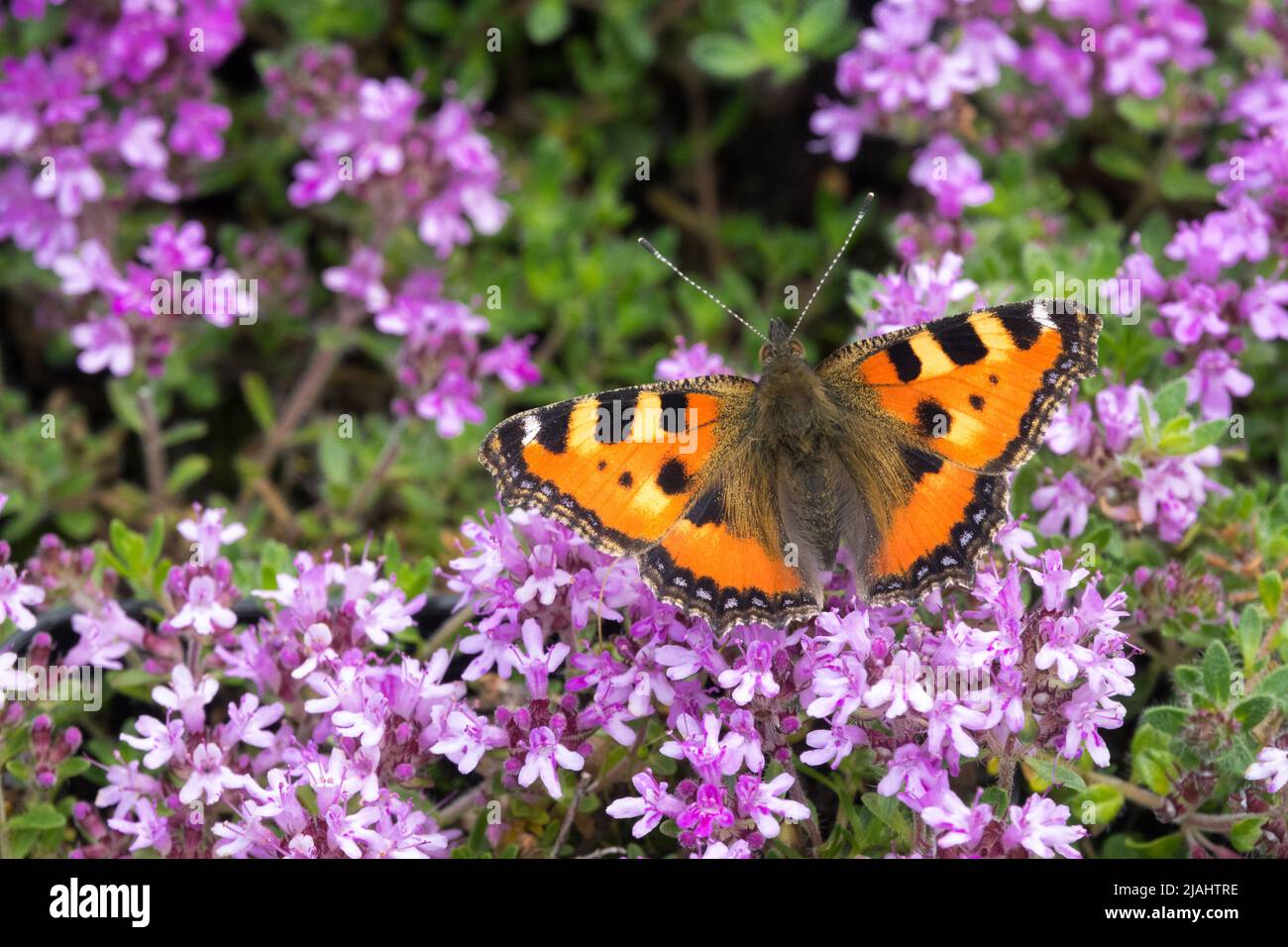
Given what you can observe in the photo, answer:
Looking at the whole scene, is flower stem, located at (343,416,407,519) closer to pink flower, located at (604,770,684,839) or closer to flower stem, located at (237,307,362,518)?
flower stem, located at (237,307,362,518)

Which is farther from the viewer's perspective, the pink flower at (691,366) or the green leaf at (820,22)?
the green leaf at (820,22)

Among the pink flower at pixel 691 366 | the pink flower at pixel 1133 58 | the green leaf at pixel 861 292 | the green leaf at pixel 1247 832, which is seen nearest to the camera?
the green leaf at pixel 1247 832

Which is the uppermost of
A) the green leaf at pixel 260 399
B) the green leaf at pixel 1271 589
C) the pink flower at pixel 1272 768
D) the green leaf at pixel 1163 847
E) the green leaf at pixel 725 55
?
the green leaf at pixel 725 55

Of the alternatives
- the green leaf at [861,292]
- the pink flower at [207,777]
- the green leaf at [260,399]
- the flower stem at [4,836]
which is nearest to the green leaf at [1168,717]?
the green leaf at [861,292]

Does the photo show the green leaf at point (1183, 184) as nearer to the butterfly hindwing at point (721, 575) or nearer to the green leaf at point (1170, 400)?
the green leaf at point (1170, 400)

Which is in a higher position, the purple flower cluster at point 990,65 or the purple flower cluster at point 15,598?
the purple flower cluster at point 990,65

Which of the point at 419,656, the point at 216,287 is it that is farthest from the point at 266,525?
the point at 419,656

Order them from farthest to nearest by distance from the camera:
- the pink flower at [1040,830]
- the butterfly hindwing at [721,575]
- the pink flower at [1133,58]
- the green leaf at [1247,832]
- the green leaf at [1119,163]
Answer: the green leaf at [1119,163] → the pink flower at [1133,58] → the green leaf at [1247,832] → the butterfly hindwing at [721,575] → the pink flower at [1040,830]
